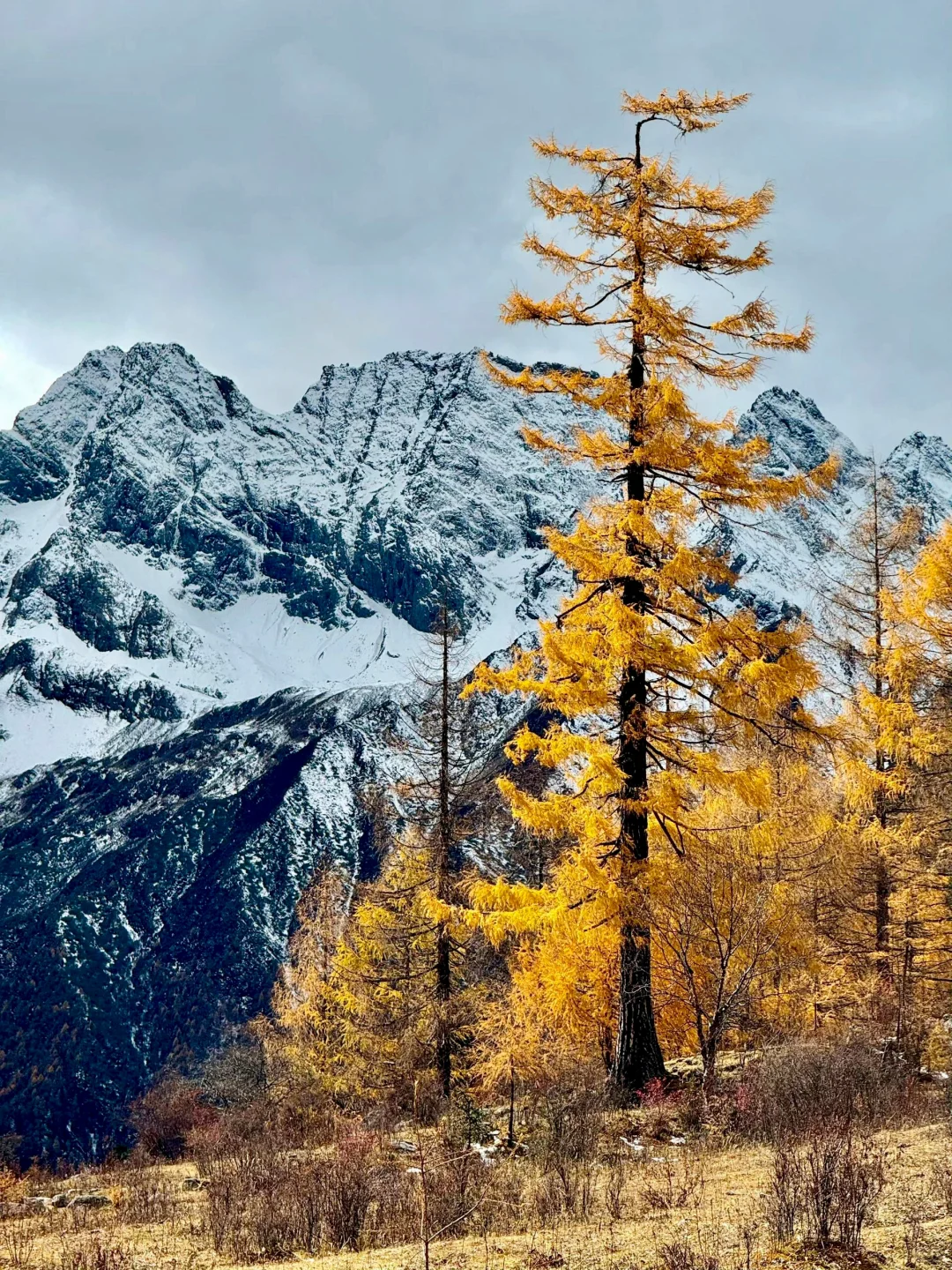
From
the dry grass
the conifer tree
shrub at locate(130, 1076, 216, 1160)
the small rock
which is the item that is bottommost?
shrub at locate(130, 1076, 216, 1160)

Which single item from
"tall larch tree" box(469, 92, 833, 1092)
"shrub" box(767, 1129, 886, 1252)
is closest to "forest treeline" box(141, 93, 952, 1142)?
"tall larch tree" box(469, 92, 833, 1092)

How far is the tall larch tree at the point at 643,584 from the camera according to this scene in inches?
448

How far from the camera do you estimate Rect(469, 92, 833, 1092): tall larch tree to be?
11.4 metres

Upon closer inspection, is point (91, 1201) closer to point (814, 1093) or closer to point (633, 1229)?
point (633, 1229)

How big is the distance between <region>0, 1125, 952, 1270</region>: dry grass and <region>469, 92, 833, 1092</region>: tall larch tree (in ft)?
12.3

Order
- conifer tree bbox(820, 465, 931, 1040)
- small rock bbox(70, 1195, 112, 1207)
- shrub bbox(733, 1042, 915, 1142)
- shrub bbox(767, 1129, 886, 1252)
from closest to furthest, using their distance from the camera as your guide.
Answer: shrub bbox(767, 1129, 886, 1252)
shrub bbox(733, 1042, 915, 1142)
small rock bbox(70, 1195, 112, 1207)
conifer tree bbox(820, 465, 931, 1040)

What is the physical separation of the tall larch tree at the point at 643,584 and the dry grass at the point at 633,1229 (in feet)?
12.3

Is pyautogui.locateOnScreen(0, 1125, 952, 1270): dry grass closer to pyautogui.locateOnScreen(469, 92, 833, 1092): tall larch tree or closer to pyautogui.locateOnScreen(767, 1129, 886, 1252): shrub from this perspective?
pyautogui.locateOnScreen(767, 1129, 886, 1252): shrub

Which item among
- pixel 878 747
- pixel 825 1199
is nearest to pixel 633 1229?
pixel 825 1199

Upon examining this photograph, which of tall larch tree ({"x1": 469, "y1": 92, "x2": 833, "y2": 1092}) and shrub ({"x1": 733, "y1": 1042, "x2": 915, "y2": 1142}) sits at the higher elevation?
tall larch tree ({"x1": 469, "y1": 92, "x2": 833, "y2": 1092})

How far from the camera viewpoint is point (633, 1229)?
19.1ft

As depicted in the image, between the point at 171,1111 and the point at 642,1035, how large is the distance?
91.8 ft

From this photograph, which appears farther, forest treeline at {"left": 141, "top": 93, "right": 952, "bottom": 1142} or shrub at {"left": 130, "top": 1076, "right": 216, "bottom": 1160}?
shrub at {"left": 130, "top": 1076, "right": 216, "bottom": 1160}

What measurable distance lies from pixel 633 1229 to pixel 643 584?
7822mm
